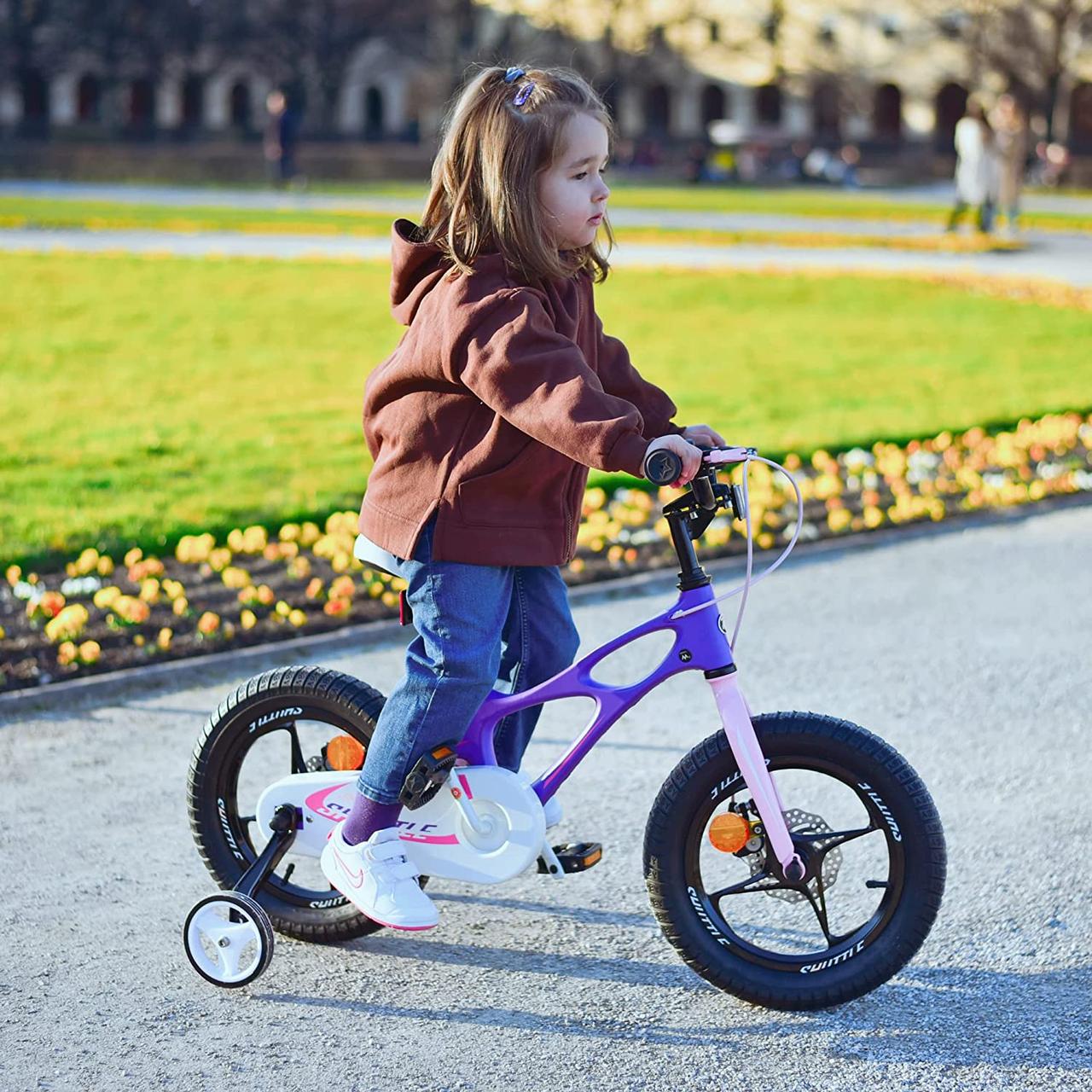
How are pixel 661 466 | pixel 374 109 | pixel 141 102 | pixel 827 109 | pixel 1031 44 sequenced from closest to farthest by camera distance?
pixel 661 466
pixel 1031 44
pixel 827 109
pixel 141 102
pixel 374 109

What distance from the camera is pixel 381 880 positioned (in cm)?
336

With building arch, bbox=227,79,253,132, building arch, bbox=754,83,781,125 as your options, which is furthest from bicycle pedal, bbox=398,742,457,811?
building arch, bbox=227,79,253,132

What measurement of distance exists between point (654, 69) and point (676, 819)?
6310 cm

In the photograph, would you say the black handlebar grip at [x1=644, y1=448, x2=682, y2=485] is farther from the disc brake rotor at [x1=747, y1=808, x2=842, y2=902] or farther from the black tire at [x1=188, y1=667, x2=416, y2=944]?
the black tire at [x1=188, y1=667, x2=416, y2=944]

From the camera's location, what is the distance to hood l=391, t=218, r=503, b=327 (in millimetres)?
3215

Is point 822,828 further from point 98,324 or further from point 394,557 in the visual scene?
point 98,324

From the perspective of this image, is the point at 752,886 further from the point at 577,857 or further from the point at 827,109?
the point at 827,109

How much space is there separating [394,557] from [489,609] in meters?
0.22

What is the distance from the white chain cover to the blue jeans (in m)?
0.09

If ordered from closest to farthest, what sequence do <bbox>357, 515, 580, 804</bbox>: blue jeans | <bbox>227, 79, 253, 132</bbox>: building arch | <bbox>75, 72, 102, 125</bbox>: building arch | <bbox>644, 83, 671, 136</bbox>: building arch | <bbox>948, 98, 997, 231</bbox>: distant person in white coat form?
<bbox>357, 515, 580, 804</bbox>: blue jeans → <bbox>948, 98, 997, 231</bbox>: distant person in white coat → <bbox>644, 83, 671, 136</bbox>: building arch → <bbox>75, 72, 102, 125</bbox>: building arch → <bbox>227, 79, 253, 132</bbox>: building arch

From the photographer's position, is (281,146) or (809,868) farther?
(281,146)

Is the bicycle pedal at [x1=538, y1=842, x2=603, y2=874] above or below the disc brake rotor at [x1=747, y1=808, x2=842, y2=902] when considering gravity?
below

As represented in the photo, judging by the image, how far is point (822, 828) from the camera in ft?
10.9

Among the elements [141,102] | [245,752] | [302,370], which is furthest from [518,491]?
[141,102]
